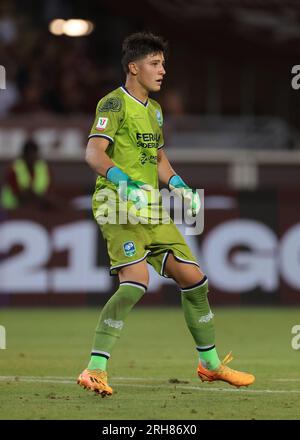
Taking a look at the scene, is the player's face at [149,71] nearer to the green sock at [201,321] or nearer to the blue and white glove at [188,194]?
the blue and white glove at [188,194]

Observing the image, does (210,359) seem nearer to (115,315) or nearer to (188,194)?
(115,315)

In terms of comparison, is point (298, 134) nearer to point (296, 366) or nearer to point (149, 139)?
point (296, 366)

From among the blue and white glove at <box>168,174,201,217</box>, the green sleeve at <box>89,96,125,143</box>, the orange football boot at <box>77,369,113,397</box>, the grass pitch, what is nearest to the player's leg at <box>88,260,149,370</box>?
the orange football boot at <box>77,369,113,397</box>

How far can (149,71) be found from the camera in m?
8.22

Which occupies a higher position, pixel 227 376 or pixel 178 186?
pixel 178 186

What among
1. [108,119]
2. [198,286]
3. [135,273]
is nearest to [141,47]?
[108,119]

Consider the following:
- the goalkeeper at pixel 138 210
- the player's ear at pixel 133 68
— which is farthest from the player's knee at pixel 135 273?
the player's ear at pixel 133 68

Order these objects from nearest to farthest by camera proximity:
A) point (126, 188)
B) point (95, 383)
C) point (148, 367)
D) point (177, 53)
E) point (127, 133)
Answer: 1. point (95, 383)
2. point (126, 188)
3. point (127, 133)
4. point (148, 367)
5. point (177, 53)

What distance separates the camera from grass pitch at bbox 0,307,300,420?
731 cm

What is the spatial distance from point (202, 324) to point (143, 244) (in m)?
0.73

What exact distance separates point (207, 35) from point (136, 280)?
1336cm

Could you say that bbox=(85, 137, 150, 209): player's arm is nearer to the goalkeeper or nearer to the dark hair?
the goalkeeper

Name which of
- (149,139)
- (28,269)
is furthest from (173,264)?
(28,269)

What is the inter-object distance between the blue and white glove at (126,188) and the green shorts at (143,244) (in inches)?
10.6
